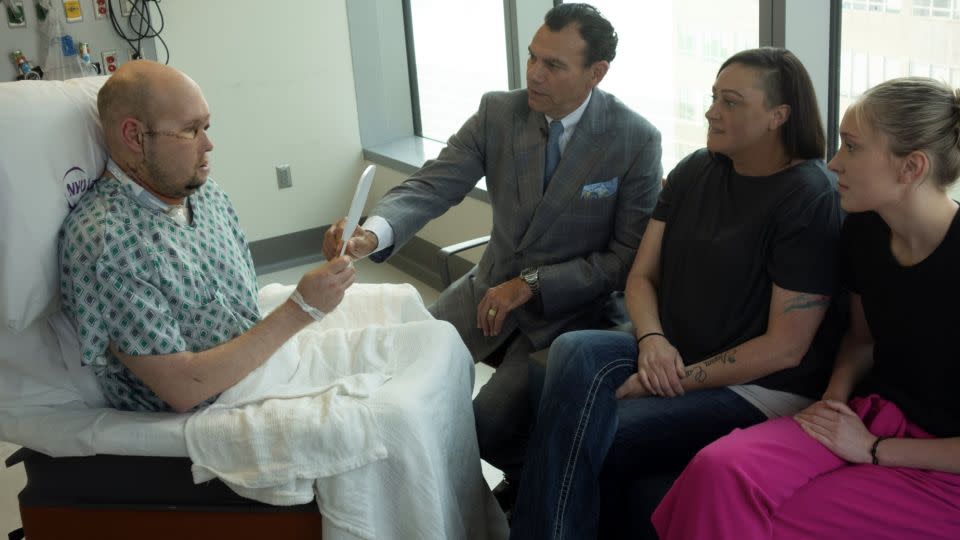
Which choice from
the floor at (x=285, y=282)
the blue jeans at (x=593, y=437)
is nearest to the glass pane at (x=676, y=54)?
the floor at (x=285, y=282)

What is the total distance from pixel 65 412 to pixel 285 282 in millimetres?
2701

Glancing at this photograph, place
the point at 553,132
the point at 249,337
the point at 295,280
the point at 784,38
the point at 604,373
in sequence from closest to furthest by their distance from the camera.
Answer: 1. the point at 249,337
2. the point at 604,373
3. the point at 553,132
4. the point at 784,38
5. the point at 295,280

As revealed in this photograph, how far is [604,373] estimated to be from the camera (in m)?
2.06

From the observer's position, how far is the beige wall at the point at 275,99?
14.3 feet

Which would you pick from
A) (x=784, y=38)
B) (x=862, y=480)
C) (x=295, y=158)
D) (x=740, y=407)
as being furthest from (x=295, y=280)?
(x=862, y=480)

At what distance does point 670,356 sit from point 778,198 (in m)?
0.40

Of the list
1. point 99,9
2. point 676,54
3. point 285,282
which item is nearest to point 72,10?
point 99,9

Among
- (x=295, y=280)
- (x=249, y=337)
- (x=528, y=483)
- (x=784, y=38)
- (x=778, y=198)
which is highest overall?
(x=784, y=38)

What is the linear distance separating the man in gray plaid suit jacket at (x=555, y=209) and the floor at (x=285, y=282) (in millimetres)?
529

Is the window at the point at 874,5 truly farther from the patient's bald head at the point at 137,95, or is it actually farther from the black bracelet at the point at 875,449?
the patient's bald head at the point at 137,95

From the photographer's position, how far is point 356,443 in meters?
1.77

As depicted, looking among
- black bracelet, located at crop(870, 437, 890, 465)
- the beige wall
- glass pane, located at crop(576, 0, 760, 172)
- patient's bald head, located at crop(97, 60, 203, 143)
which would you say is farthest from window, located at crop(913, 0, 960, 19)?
the beige wall

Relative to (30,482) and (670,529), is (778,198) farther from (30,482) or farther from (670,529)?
(30,482)

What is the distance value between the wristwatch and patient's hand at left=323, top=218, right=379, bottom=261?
1.29 feet
